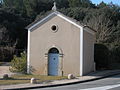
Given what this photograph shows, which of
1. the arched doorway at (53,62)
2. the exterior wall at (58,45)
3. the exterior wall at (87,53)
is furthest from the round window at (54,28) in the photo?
the exterior wall at (87,53)

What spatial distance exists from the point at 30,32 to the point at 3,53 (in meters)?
22.0

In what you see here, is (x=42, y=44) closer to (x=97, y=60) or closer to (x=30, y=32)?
(x=30, y=32)

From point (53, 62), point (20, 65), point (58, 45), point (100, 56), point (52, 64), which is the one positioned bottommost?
point (20, 65)

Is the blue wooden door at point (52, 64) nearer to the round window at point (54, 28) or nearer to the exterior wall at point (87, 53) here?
the round window at point (54, 28)

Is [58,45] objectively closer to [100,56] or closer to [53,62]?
[53,62]

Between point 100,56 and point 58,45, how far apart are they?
9.74 meters

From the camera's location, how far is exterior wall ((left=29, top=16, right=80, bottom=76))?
30.2 meters

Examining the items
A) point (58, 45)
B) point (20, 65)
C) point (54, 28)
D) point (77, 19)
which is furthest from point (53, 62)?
point (77, 19)

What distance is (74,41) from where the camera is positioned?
3019 centimetres

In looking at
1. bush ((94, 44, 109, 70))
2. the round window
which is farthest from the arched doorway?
bush ((94, 44, 109, 70))

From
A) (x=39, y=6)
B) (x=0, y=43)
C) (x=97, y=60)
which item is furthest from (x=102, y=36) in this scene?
(x=39, y=6)

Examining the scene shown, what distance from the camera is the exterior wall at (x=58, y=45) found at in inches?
1187

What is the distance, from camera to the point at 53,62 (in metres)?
31.2

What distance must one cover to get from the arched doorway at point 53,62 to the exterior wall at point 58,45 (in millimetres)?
350
